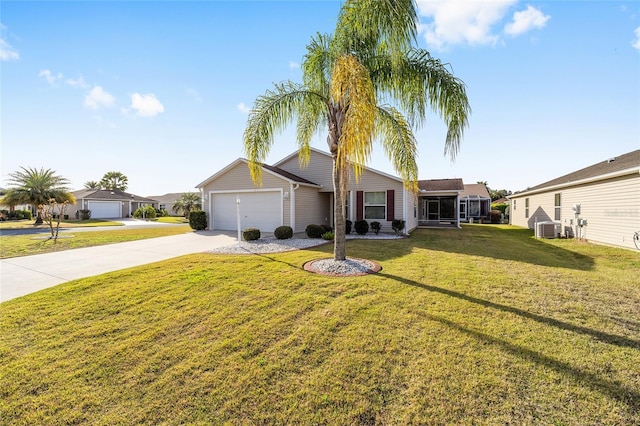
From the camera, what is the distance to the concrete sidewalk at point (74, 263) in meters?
5.82

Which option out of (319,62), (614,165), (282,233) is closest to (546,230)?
(614,165)

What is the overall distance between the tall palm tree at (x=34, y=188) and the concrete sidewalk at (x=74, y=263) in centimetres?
2188

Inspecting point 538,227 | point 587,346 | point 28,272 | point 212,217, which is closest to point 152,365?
point 587,346

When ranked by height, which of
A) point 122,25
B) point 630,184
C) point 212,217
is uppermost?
point 122,25

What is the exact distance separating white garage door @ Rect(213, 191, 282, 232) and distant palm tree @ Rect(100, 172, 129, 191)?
50.6 m

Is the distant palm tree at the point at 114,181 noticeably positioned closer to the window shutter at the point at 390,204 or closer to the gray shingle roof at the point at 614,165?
the window shutter at the point at 390,204

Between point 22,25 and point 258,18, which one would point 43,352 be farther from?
point 258,18

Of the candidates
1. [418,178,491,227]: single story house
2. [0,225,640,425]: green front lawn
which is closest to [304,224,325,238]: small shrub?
[0,225,640,425]: green front lawn

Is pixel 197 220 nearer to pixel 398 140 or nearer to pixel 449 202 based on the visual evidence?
pixel 398 140

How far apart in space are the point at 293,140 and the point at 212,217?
10336 mm

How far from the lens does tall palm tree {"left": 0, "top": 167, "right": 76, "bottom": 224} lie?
2406 centimetres

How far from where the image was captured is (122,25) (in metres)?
8.15

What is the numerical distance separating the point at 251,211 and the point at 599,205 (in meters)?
A: 16.6

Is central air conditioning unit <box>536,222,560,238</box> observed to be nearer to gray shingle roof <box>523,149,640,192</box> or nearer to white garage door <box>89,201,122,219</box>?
gray shingle roof <box>523,149,640,192</box>
